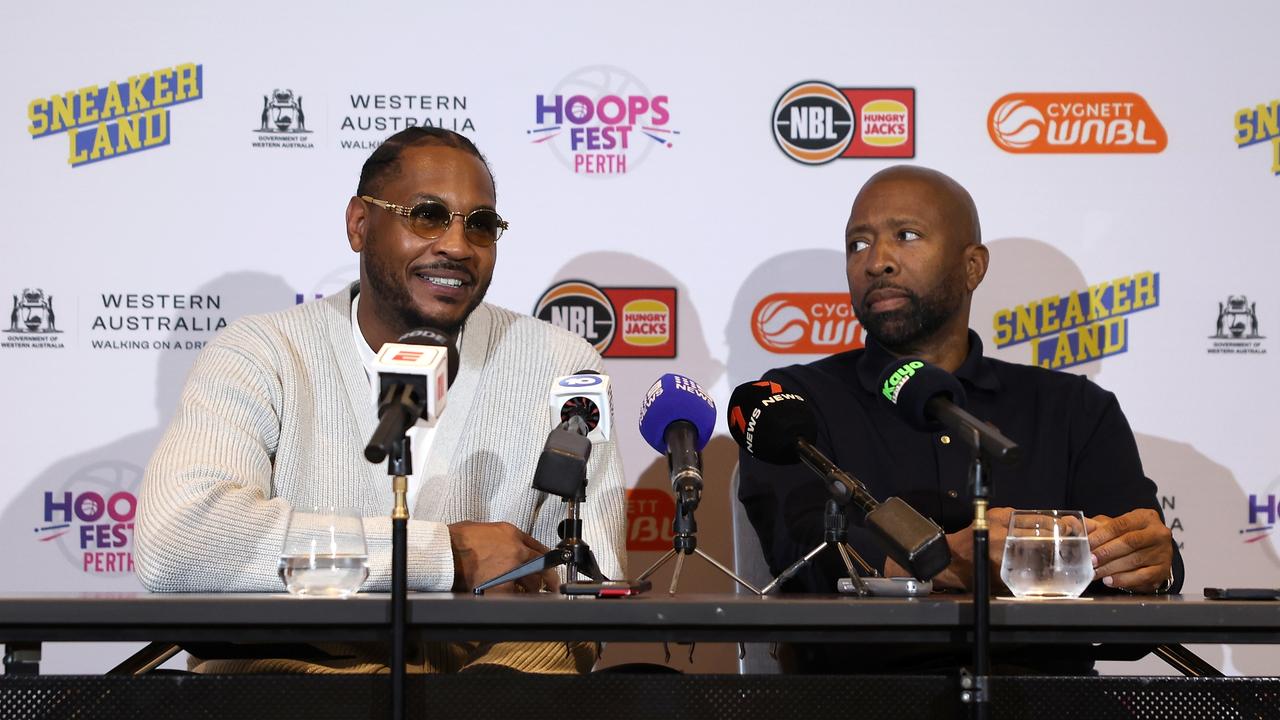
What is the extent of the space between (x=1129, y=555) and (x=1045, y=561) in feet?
2.04

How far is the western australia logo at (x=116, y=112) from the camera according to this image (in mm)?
3877

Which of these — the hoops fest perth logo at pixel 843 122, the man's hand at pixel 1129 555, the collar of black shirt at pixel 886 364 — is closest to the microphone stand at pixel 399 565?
the man's hand at pixel 1129 555

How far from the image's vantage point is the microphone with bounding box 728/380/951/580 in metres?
1.94

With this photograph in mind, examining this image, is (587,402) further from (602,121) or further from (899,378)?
(602,121)

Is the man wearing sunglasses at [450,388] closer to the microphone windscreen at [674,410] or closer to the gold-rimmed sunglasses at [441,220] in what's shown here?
the gold-rimmed sunglasses at [441,220]

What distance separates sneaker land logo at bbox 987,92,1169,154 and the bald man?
0.57 metres

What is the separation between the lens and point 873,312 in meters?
3.38

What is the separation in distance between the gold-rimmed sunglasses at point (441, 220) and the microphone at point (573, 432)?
808 millimetres

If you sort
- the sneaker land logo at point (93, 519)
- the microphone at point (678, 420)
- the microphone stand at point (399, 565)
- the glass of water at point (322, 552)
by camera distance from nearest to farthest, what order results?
the microphone stand at point (399, 565)
the glass of water at point (322, 552)
the microphone at point (678, 420)
the sneaker land logo at point (93, 519)

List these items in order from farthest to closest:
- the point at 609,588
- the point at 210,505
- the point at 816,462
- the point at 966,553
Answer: the point at 966,553
the point at 210,505
the point at 816,462
the point at 609,588

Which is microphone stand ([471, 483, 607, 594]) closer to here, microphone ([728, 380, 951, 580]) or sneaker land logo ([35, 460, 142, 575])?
microphone ([728, 380, 951, 580])

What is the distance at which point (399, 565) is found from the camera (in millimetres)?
1786

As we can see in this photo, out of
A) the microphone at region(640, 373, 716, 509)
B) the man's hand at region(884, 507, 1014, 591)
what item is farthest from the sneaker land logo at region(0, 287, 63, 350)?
the man's hand at region(884, 507, 1014, 591)

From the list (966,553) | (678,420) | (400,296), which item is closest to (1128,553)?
(966,553)
